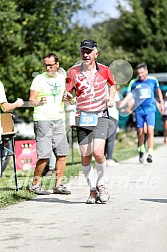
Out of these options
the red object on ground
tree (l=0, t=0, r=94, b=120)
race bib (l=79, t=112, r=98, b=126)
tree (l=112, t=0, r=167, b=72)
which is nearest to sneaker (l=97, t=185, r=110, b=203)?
race bib (l=79, t=112, r=98, b=126)

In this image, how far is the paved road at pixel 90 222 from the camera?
600 centimetres

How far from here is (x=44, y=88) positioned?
989 cm

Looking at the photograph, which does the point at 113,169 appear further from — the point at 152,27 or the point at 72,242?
the point at 152,27

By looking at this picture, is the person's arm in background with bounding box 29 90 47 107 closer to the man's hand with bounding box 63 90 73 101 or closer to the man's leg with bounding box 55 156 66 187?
the man's hand with bounding box 63 90 73 101

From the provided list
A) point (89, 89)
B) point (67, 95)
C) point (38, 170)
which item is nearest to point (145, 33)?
point (38, 170)

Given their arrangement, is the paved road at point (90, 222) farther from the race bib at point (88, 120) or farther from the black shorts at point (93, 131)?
the race bib at point (88, 120)

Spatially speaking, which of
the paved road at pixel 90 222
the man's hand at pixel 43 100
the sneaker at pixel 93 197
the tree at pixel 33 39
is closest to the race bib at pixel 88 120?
the man's hand at pixel 43 100

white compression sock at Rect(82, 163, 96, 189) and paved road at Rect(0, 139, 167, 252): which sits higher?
white compression sock at Rect(82, 163, 96, 189)

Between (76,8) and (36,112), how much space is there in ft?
43.8

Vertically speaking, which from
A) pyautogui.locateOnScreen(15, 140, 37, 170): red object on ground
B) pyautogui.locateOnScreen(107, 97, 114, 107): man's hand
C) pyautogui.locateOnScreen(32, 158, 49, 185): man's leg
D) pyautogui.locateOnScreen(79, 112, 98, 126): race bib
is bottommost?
pyautogui.locateOnScreen(15, 140, 37, 170): red object on ground

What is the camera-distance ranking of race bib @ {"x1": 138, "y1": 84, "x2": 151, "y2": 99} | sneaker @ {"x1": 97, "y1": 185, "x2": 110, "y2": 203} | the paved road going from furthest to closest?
race bib @ {"x1": 138, "y1": 84, "x2": 151, "y2": 99} < sneaker @ {"x1": 97, "y1": 185, "x2": 110, "y2": 203} < the paved road

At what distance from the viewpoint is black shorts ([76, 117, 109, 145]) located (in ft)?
28.6

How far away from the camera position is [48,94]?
391 inches

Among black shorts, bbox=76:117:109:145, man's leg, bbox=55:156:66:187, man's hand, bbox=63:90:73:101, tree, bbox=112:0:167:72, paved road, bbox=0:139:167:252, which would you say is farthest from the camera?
tree, bbox=112:0:167:72
